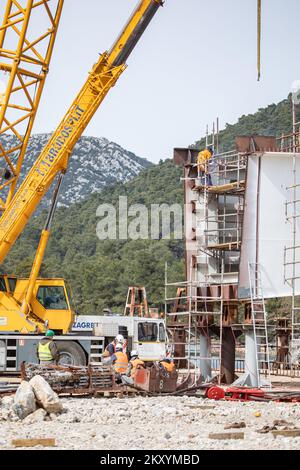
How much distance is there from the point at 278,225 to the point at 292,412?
888 centimetres

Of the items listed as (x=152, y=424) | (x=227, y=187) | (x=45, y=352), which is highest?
(x=227, y=187)

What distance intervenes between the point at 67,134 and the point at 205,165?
176 inches

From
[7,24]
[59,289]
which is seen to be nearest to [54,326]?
[59,289]

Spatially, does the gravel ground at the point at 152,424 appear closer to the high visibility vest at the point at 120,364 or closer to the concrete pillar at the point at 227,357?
the high visibility vest at the point at 120,364

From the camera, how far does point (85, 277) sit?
84.2m

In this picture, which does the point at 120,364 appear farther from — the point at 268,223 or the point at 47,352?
the point at 268,223

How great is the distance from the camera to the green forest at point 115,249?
8331 centimetres

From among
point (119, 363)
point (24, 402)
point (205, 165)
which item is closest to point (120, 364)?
point (119, 363)

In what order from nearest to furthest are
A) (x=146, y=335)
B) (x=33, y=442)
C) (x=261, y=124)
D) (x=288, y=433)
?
(x=33, y=442) < (x=288, y=433) < (x=146, y=335) < (x=261, y=124)

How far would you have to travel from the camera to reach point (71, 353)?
28344mm

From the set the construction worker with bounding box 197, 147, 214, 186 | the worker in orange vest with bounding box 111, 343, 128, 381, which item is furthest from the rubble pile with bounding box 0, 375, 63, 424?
the construction worker with bounding box 197, 147, 214, 186

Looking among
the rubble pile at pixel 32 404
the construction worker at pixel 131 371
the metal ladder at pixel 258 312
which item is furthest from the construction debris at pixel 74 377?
the metal ladder at pixel 258 312
